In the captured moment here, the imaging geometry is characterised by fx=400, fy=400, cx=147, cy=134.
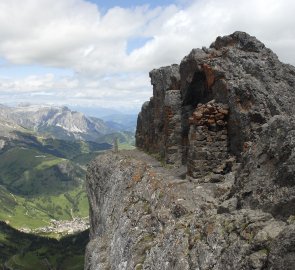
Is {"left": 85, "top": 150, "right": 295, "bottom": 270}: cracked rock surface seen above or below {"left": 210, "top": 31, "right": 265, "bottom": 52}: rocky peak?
below

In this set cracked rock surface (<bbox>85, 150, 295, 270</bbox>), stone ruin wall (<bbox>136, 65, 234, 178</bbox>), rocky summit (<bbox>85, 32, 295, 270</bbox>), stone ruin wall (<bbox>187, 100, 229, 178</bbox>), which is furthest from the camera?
stone ruin wall (<bbox>136, 65, 234, 178</bbox>)

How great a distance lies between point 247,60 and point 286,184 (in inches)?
846

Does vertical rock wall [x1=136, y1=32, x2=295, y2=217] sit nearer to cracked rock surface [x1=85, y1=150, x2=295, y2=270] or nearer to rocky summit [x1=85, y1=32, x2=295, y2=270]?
rocky summit [x1=85, y1=32, x2=295, y2=270]

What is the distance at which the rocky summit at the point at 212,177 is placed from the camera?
1650 cm

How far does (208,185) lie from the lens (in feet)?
102

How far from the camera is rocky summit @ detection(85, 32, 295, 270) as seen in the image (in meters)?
16.5

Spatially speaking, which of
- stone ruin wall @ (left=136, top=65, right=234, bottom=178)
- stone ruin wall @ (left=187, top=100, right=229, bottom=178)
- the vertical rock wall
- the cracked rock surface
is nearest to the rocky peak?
the vertical rock wall

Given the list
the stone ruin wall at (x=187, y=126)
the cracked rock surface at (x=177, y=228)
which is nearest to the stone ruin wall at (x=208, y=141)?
the stone ruin wall at (x=187, y=126)

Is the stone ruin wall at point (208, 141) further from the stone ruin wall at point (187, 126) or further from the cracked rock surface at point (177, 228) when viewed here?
the cracked rock surface at point (177, 228)

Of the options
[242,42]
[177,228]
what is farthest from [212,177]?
[242,42]

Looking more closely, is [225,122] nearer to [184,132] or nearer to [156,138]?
[184,132]

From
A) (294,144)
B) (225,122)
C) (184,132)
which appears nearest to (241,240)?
(294,144)

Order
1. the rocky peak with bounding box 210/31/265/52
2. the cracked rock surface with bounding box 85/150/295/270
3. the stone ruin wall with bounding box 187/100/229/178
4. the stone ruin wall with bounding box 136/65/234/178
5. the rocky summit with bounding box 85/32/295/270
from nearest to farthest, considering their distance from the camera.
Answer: the cracked rock surface with bounding box 85/150/295/270, the rocky summit with bounding box 85/32/295/270, the stone ruin wall with bounding box 187/100/229/178, the stone ruin wall with bounding box 136/65/234/178, the rocky peak with bounding box 210/31/265/52

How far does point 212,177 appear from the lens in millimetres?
31922
